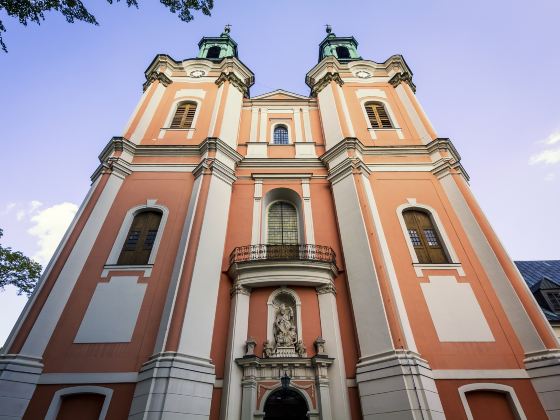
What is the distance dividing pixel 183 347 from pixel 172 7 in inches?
316

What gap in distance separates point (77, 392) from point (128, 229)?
217 inches

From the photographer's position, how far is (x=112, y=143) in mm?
14289

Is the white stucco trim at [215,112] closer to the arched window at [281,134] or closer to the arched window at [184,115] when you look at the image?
the arched window at [184,115]

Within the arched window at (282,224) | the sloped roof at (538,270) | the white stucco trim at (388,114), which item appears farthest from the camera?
the sloped roof at (538,270)

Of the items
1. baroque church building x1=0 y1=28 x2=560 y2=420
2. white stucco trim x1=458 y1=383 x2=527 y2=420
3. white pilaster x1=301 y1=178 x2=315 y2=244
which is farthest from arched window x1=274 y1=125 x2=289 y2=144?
white stucco trim x1=458 y1=383 x2=527 y2=420

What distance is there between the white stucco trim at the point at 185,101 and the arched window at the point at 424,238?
1066 cm

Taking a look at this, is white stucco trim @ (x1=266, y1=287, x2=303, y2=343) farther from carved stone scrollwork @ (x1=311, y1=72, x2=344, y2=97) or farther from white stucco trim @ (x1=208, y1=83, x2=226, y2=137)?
carved stone scrollwork @ (x1=311, y1=72, x2=344, y2=97)

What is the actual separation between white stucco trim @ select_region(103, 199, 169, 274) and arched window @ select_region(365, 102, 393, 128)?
36.3ft

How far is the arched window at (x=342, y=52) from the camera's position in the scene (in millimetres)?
25716

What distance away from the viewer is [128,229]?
12.3 metres

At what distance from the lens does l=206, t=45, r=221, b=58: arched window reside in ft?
83.8

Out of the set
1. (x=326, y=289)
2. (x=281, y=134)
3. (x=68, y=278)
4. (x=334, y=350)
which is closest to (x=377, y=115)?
(x=281, y=134)

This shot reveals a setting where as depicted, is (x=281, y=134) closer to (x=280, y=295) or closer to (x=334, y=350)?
(x=280, y=295)

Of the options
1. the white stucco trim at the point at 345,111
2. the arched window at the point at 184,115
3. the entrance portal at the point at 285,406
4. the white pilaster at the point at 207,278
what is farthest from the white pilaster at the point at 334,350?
the arched window at the point at 184,115
